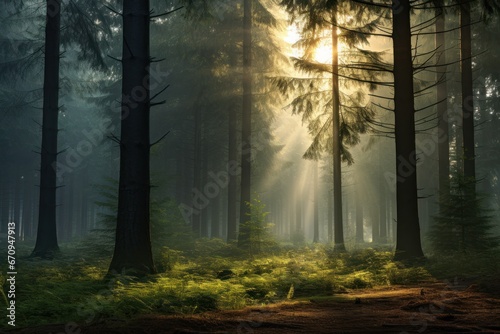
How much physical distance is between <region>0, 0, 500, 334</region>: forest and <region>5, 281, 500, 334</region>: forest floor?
3 cm

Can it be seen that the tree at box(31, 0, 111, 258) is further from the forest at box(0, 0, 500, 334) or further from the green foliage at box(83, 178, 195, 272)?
the green foliage at box(83, 178, 195, 272)

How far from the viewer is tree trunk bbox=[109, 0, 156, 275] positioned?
27.4 ft

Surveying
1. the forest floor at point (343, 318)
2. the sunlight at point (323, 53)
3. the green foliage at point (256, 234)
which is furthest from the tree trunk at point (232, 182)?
the forest floor at point (343, 318)

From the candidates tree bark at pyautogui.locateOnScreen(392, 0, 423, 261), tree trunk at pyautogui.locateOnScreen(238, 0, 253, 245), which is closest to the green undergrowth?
tree bark at pyautogui.locateOnScreen(392, 0, 423, 261)

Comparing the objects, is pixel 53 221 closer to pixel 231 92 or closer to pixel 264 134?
pixel 231 92

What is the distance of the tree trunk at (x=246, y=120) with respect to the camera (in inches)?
760

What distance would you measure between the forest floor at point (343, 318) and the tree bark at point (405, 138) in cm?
450

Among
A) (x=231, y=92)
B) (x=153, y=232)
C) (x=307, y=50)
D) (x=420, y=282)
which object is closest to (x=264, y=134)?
(x=231, y=92)

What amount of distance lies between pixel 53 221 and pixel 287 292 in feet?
36.6

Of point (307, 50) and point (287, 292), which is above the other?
point (307, 50)

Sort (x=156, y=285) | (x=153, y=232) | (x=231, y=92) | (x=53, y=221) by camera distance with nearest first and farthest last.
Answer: (x=156, y=285), (x=153, y=232), (x=53, y=221), (x=231, y=92)

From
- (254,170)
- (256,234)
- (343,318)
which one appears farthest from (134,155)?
(254,170)

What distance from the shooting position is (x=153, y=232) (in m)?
→ 14.0
